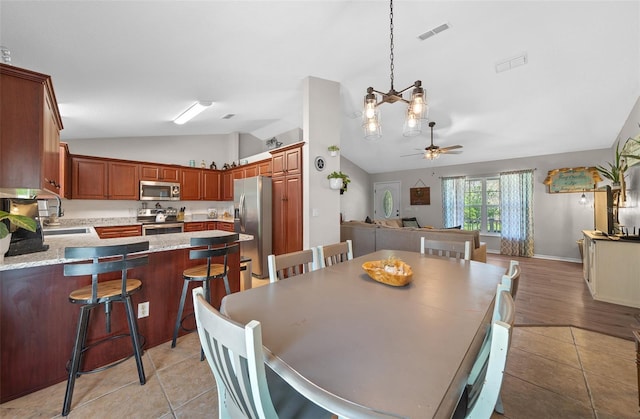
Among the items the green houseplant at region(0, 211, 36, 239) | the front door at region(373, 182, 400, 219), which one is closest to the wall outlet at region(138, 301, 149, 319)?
the green houseplant at region(0, 211, 36, 239)

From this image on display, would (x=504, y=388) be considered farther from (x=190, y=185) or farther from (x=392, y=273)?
(x=190, y=185)

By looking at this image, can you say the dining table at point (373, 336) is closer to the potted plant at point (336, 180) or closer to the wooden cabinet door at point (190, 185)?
the potted plant at point (336, 180)

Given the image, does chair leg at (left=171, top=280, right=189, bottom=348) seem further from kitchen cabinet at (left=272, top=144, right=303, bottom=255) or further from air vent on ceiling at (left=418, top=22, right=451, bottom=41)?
air vent on ceiling at (left=418, top=22, right=451, bottom=41)

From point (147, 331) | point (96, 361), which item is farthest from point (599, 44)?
point (96, 361)

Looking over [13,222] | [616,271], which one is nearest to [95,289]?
[13,222]

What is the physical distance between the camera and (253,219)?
13.9 ft

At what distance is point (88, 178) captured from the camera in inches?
171

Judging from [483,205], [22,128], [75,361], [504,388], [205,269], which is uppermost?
[22,128]

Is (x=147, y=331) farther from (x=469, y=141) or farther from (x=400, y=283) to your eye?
(x=469, y=141)

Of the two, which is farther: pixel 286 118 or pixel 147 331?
pixel 286 118

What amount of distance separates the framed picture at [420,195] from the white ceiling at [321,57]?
111 inches

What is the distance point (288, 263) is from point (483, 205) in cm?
676

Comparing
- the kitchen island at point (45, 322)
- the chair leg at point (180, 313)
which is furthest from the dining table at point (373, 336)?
the kitchen island at point (45, 322)

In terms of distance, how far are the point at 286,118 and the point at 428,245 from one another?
4.05 metres
